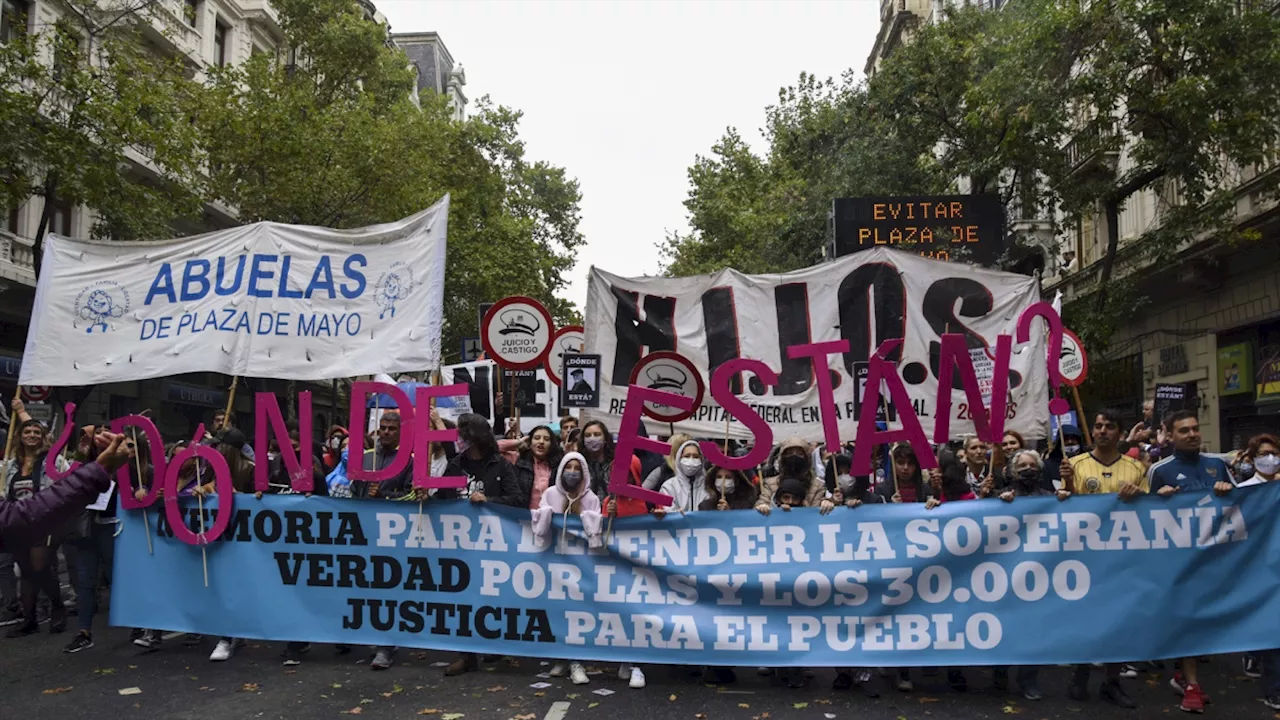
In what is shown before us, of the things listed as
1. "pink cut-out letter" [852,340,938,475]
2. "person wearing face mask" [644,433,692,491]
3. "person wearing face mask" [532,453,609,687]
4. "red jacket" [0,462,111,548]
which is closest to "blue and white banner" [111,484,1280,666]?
"person wearing face mask" [532,453,609,687]

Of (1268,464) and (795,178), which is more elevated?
(795,178)

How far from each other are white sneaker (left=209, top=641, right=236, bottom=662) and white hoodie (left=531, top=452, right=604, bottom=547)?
2289 mm

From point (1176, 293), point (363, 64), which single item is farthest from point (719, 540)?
point (363, 64)

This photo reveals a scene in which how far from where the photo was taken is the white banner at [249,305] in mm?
7688

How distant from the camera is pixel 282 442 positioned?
24.1 feet

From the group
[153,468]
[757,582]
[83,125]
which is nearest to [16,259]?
[83,125]

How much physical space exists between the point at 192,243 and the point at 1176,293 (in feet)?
57.9

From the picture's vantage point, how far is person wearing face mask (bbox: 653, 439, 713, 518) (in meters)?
7.38

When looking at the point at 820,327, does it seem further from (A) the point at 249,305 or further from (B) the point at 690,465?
(A) the point at 249,305

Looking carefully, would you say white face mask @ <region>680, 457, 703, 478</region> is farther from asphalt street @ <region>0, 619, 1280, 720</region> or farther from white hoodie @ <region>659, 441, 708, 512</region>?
asphalt street @ <region>0, 619, 1280, 720</region>

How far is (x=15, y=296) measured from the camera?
72.2ft

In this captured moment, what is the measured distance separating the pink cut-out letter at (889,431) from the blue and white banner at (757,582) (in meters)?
0.35

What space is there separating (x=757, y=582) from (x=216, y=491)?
3.79 m

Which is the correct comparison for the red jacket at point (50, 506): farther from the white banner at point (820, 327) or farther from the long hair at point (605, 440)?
the white banner at point (820, 327)
